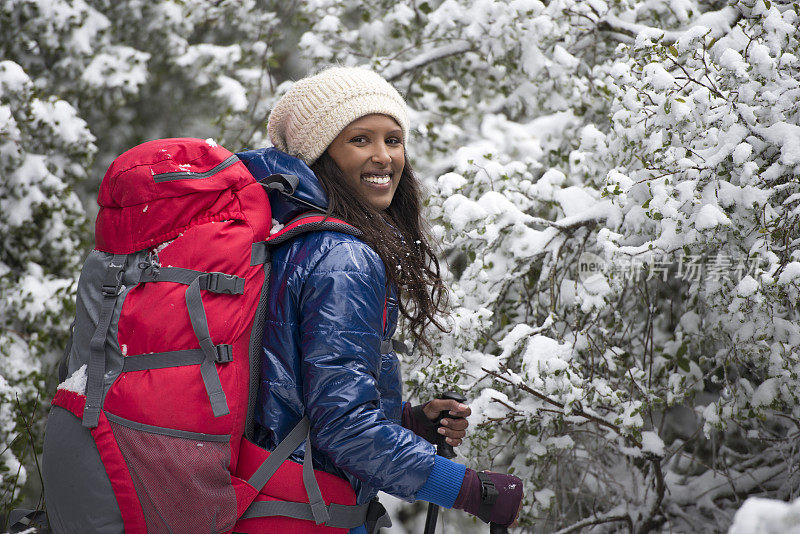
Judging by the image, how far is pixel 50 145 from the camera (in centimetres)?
466

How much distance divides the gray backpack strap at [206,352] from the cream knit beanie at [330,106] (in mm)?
653

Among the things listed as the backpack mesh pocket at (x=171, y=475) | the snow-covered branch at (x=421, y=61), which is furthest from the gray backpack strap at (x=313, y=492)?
the snow-covered branch at (x=421, y=61)

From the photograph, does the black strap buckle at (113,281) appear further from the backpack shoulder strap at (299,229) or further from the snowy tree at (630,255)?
the snowy tree at (630,255)

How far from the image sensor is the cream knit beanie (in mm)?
2057

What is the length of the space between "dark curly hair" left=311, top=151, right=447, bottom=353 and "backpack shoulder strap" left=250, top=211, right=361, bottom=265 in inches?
1.9

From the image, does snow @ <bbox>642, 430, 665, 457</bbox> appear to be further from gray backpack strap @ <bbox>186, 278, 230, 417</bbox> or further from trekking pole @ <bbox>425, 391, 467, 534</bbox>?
gray backpack strap @ <bbox>186, 278, 230, 417</bbox>

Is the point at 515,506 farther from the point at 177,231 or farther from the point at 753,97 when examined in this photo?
the point at 753,97

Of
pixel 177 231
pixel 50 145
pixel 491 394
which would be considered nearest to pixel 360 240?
pixel 177 231

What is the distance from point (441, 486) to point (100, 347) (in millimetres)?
931

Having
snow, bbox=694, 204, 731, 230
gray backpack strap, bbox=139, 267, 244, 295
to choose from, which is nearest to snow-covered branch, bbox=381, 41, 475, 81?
snow, bbox=694, 204, 731, 230

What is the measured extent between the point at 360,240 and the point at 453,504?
75cm

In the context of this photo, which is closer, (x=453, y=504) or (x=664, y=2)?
(x=453, y=504)

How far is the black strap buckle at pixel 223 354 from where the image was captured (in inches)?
65.1

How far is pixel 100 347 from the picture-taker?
166 centimetres
